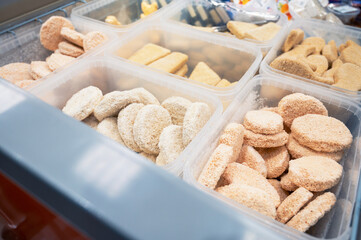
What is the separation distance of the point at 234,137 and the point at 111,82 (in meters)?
0.72

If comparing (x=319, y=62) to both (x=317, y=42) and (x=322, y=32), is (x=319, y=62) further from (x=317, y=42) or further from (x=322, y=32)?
(x=322, y=32)

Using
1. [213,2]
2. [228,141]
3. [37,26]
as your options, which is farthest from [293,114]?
[37,26]

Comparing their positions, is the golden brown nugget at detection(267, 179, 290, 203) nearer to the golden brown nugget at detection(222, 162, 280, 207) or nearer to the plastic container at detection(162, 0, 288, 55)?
the golden brown nugget at detection(222, 162, 280, 207)

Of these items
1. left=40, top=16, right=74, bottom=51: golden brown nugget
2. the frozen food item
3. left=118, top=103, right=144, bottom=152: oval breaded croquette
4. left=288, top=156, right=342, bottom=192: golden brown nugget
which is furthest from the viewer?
left=40, top=16, right=74, bottom=51: golden brown nugget

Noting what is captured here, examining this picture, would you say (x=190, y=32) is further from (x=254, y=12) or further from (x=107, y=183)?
(x=107, y=183)

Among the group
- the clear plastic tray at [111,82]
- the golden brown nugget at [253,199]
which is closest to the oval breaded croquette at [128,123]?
the clear plastic tray at [111,82]

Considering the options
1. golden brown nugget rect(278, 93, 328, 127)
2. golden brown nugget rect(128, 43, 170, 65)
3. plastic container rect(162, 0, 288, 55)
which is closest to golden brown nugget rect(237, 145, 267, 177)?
golden brown nugget rect(278, 93, 328, 127)

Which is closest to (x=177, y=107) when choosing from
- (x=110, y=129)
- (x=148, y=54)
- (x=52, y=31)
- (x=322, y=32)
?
(x=110, y=129)

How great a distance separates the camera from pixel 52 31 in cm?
141

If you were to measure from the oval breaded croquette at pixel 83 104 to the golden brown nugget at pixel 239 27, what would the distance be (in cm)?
84

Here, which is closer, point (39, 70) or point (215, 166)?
point (215, 166)

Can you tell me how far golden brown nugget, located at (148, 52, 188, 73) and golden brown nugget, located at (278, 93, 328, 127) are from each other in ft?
1.82

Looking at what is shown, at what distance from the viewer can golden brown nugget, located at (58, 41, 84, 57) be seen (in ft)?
4.58

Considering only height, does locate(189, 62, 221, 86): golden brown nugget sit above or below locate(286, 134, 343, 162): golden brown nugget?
above
